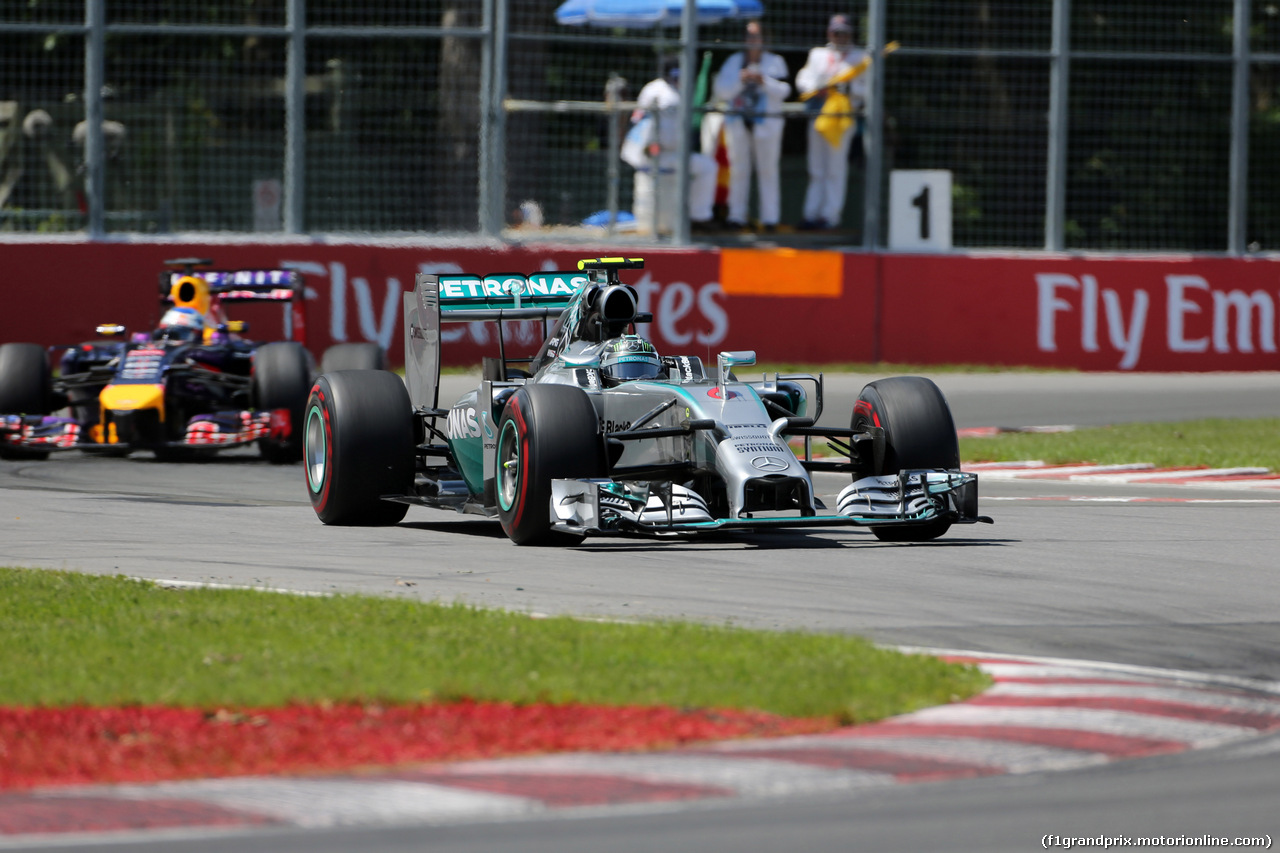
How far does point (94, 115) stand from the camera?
64.9 ft

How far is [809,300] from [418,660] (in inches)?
593

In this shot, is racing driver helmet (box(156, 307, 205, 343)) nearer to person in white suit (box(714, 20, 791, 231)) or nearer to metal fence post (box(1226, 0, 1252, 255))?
person in white suit (box(714, 20, 791, 231))

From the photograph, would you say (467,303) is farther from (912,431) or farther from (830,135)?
(830,135)

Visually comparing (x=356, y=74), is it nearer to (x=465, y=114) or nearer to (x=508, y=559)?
(x=465, y=114)

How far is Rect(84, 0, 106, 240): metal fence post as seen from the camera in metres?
19.7

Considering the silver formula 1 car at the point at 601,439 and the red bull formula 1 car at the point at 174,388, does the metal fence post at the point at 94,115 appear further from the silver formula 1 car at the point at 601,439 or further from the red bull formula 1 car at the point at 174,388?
the silver formula 1 car at the point at 601,439

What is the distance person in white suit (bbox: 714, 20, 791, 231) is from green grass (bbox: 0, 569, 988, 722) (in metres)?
14.1

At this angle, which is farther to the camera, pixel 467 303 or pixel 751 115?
pixel 751 115

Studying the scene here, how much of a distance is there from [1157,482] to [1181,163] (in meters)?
9.17

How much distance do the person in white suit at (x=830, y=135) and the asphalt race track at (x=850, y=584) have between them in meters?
8.12

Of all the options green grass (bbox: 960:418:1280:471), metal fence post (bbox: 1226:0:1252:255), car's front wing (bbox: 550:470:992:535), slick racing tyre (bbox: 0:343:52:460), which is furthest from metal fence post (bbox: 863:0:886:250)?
car's front wing (bbox: 550:470:992:535)

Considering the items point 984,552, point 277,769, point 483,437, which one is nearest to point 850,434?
point 984,552

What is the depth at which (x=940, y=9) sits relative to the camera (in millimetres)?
21625

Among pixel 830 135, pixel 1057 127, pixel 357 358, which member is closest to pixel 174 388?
pixel 357 358
